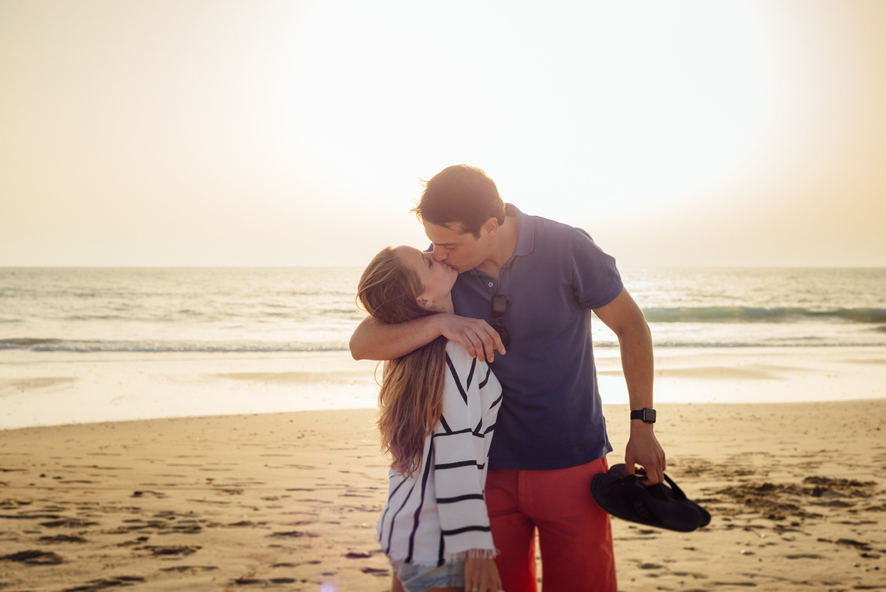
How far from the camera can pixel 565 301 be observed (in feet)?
7.59

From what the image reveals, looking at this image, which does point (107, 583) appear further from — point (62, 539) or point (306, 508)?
point (306, 508)

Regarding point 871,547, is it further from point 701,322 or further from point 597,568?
point 701,322

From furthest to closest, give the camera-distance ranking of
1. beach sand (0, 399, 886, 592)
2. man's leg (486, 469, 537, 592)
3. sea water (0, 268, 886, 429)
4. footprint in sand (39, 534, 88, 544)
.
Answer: sea water (0, 268, 886, 429) < footprint in sand (39, 534, 88, 544) < beach sand (0, 399, 886, 592) < man's leg (486, 469, 537, 592)

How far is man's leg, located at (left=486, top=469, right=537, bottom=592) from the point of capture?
2334mm

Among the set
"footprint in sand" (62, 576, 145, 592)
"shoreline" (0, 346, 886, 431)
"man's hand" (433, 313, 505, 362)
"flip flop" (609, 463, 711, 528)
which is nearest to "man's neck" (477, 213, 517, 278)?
"man's hand" (433, 313, 505, 362)

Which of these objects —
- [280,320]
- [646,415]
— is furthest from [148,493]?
[280,320]

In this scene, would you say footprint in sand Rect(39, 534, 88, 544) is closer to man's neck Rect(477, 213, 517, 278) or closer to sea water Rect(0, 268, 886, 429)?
sea water Rect(0, 268, 886, 429)

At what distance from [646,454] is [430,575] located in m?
0.93

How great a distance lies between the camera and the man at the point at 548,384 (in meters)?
2.26

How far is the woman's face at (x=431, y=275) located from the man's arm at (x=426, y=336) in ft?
0.48

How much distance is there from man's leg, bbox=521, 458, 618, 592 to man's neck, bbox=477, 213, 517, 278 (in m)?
0.81

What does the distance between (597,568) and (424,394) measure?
3.31ft

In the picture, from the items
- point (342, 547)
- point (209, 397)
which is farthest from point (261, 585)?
point (209, 397)

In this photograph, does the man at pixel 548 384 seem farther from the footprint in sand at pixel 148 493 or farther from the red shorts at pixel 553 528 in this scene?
the footprint in sand at pixel 148 493
